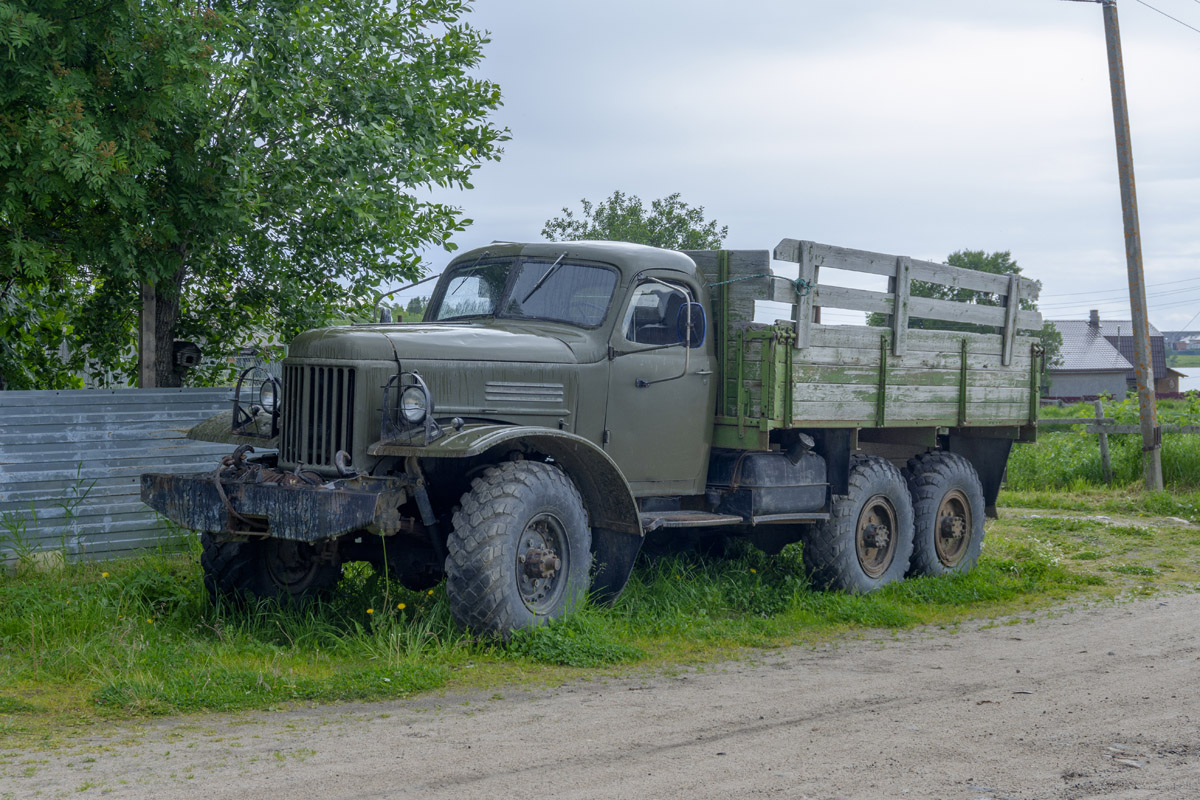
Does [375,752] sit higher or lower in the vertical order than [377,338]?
lower

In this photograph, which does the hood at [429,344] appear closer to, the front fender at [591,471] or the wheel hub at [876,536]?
the front fender at [591,471]

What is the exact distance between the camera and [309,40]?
32.0 feet

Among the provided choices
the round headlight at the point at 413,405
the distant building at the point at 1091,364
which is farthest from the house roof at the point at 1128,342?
the round headlight at the point at 413,405

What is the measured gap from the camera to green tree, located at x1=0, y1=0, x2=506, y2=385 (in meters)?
8.27

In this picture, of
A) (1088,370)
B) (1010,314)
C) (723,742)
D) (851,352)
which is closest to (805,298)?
(851,352)

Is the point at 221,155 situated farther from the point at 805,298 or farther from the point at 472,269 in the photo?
the point at 805,298

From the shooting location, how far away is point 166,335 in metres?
10.6

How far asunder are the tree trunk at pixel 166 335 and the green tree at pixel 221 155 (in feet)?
0.07

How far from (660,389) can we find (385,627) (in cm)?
241

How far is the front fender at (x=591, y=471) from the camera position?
6.34 metres

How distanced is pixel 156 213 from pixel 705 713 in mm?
6107

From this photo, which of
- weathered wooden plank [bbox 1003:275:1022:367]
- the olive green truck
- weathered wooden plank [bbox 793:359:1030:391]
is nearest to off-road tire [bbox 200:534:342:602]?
the olive green truck

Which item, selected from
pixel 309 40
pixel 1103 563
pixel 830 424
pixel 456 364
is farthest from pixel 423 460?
pixel 1103 563

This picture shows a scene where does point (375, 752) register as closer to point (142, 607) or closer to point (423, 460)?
point (423, 460)
